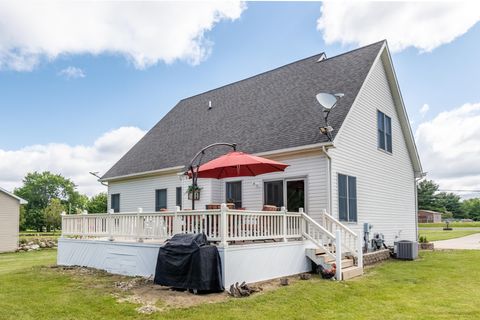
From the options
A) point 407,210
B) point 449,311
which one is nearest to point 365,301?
point 449,311

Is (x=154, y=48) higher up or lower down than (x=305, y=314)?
higher up

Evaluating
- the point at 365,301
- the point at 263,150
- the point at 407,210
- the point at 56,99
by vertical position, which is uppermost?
the point at 56,99

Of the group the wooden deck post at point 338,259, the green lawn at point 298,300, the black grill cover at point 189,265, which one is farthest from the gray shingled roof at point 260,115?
the black grill cover at point 189,265

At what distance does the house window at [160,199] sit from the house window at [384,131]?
877 cm

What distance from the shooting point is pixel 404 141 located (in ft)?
53.3

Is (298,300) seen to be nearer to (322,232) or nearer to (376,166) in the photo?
(322,232)

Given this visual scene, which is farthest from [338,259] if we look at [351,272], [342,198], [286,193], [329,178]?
[286,193]

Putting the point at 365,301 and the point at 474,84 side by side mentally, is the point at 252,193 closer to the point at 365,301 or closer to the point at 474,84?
the point at 365,301

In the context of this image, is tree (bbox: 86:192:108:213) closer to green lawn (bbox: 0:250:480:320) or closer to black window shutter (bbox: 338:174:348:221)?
green lawn (bbox: 0:250:480:320)

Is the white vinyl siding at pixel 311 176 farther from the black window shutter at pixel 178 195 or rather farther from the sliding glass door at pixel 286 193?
the black window shutter at pixel 178 195

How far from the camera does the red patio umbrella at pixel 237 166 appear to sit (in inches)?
358

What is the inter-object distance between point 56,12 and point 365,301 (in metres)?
11.7

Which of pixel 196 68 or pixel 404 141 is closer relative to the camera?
pixel 404 141

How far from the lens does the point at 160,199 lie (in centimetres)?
1616
